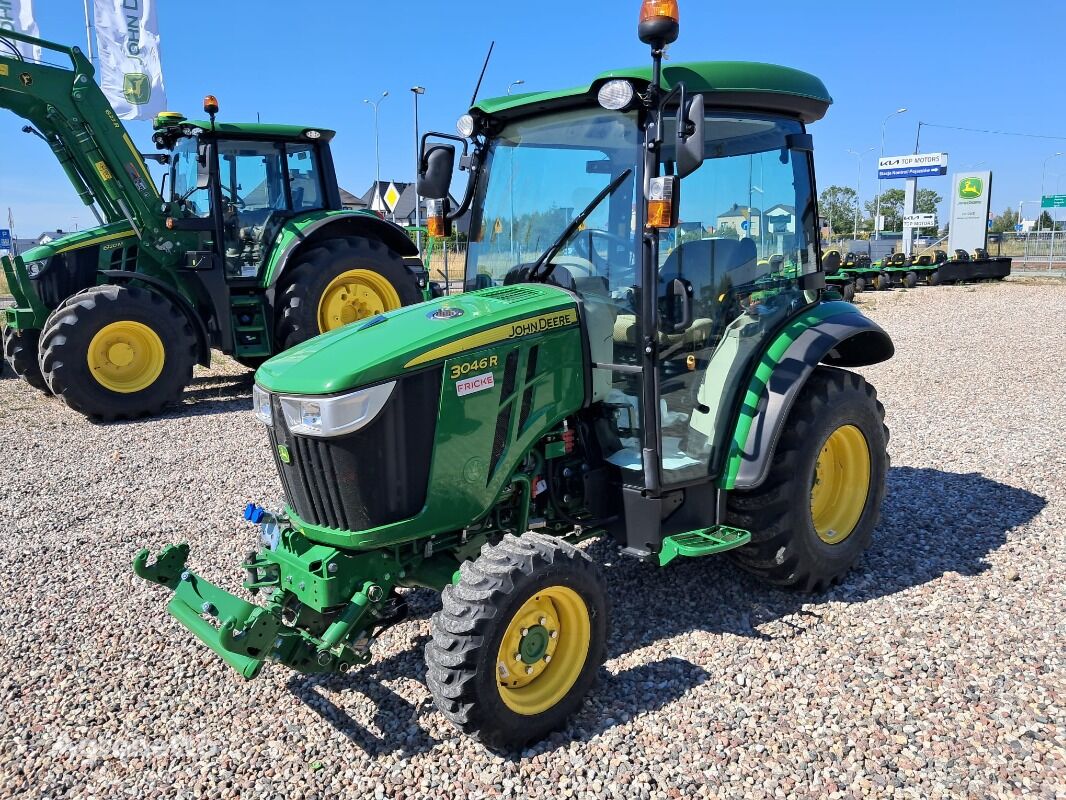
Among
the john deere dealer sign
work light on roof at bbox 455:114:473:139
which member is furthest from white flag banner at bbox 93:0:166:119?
the john deere dealer sign

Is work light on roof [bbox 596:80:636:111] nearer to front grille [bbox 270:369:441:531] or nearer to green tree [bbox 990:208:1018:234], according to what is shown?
front grille [bbox 270:369:441:531]

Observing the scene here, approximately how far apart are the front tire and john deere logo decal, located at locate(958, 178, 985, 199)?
2950 cm

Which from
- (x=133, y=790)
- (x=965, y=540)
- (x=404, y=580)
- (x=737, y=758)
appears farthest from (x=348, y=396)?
(x=965, y=540)

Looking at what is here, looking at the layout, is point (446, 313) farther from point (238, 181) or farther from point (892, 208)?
point (892, 208)

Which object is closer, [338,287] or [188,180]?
[188,180]

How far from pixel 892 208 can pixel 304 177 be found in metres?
72.1

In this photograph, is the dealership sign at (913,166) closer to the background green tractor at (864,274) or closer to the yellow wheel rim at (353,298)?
the background green tractor at (864,274)

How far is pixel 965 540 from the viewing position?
4.71 meters

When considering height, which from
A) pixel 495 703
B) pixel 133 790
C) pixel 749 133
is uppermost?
pixel 749 133

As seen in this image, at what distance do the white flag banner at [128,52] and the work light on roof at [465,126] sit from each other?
15.5 meters

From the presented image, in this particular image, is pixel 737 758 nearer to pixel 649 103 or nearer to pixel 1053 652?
pixel 1053 652

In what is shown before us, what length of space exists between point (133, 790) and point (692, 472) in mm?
2443

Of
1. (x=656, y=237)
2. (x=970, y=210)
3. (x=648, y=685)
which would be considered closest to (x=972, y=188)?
(x=970, y=210)

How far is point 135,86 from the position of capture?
16.7 m
